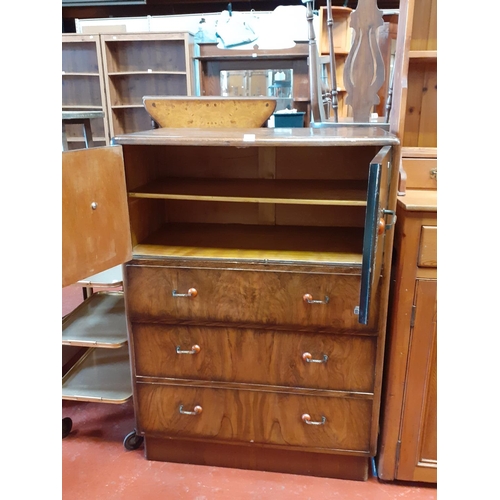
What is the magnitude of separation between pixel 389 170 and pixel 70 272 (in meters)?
0.89

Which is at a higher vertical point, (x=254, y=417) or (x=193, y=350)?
(x=193, y=350)

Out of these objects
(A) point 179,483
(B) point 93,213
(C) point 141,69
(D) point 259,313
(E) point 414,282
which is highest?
(C) point 141,69

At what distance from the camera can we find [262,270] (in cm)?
133

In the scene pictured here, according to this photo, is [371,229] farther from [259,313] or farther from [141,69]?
[141,69]

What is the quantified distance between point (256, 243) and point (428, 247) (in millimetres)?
560

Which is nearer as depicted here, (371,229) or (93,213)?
(371,229)

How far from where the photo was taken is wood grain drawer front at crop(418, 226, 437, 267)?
1.21m

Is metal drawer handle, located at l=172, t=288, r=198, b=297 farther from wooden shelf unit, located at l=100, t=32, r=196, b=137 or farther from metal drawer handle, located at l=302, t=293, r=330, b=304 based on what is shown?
wooden shelf unit, located at l=100, t=32, r=196, b=137

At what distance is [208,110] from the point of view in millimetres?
1854

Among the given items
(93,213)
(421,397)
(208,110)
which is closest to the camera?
(93,213)

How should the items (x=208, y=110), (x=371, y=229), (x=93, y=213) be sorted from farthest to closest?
(x=208, y=110) → (x=93, y=213) → (x=371, y=229)

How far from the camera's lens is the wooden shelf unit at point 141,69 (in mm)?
4555

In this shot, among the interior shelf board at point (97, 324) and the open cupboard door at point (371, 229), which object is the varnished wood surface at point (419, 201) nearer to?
the open cupboard door at point (371, 229)

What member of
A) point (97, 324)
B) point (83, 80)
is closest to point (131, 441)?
point (97, 324)
